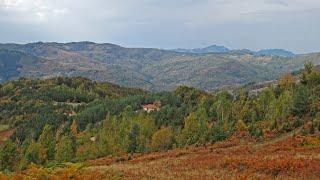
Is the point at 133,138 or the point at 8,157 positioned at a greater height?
the point at 133,138

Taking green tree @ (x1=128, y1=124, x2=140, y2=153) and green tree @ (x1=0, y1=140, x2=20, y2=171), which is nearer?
green tree @ (x1=0, y1=140, x2=20, y2=171)

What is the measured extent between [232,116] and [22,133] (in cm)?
10029

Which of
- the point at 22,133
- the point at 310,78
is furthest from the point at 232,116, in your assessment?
the point at 22,133

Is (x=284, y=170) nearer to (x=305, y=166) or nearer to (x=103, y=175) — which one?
(x=305, y=166)

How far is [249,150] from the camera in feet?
138

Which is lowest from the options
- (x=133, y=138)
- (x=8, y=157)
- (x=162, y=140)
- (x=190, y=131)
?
(x=8, y=157)

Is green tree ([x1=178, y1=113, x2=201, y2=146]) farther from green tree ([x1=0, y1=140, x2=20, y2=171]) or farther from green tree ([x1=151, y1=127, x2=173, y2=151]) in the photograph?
green tree ([x1=0, y1=140, x2=20, y2=171])

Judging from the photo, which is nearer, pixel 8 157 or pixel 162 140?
pixel 8 157

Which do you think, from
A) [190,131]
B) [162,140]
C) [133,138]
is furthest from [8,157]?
[190,131]

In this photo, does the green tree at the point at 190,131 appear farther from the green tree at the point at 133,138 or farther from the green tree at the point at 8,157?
the green tree at the point at 8,157

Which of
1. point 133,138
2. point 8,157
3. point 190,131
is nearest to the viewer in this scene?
point 190,131

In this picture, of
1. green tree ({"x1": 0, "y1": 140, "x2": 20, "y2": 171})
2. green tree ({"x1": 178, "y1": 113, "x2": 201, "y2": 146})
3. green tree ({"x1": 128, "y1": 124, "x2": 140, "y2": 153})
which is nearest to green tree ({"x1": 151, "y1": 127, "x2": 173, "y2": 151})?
green tree ({"x1": 178, "y1": 113, "x2": 201, "y2": 146})

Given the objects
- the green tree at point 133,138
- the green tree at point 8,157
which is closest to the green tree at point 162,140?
the green tree at point 133,138

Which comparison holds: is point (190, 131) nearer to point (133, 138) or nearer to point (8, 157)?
point (133, 138)
